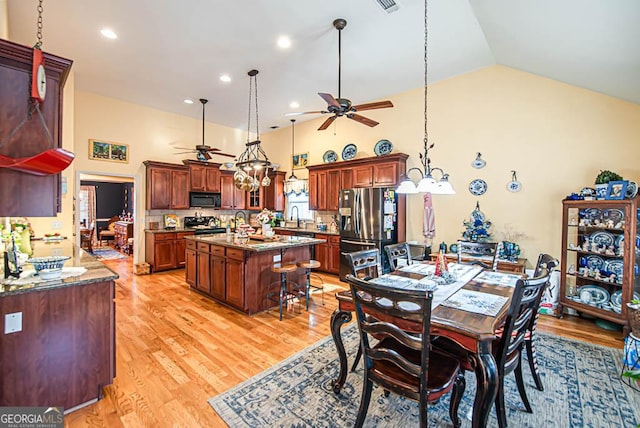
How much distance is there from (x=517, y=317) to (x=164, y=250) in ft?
21.4

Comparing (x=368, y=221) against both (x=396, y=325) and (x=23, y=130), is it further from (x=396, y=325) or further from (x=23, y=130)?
(x=23, y=130)

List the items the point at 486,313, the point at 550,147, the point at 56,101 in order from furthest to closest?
the point at 550,147 → the point at 56,101 → the point at 486,313

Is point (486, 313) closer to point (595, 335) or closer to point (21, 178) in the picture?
point (595, 335)

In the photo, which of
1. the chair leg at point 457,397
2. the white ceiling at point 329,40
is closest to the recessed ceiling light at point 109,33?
the white ceiling at point 329,40

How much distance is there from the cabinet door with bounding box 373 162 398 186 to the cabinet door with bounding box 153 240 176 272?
4742 millimetres

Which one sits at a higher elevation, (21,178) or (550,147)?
(550,147)

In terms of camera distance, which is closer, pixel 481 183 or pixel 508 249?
pixel 508 249

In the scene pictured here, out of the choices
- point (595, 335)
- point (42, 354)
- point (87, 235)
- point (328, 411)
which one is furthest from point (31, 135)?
point (87, 235)

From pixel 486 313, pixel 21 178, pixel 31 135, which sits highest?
pixel 31 135

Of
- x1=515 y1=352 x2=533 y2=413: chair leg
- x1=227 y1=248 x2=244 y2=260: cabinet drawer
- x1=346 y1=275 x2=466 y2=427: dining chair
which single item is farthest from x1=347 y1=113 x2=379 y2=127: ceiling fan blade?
x1=515 y1=352 x2=533 y2=413: chair leg

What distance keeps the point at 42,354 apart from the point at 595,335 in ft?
17.2

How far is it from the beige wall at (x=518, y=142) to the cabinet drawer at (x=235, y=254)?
128 inches

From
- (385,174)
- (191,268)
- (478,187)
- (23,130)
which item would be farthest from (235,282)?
(478,187)

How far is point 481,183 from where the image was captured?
4.61 m
